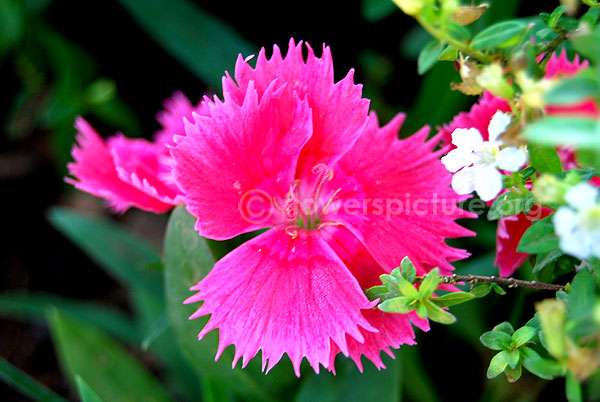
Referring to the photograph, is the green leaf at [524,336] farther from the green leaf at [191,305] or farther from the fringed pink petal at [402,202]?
the green leaf at [191,305]

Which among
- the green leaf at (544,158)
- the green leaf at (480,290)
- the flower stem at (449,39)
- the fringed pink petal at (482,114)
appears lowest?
the green leaf at (480,290)

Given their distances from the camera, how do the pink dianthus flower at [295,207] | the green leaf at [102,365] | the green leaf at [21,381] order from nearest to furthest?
the pink dianthus flower at [295,207], the green leaf at [21,381], the green leaf at [102,365]

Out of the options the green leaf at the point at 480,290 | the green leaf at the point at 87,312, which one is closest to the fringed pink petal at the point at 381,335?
the green leaf at the point at 480,290

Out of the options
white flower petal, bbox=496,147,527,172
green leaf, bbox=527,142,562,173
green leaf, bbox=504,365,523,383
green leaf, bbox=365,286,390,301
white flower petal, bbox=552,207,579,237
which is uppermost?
green leaf, bbox=527,142,562,173

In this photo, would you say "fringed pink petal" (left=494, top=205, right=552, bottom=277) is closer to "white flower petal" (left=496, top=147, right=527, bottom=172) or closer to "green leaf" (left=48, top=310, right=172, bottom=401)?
"white flower petal" (left=496, top=147, right=527, bottom=172)

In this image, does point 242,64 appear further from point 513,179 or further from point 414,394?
point 414,394

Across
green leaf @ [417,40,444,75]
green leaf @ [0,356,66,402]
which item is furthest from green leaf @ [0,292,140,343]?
green leaf @ [417,40,444,75]

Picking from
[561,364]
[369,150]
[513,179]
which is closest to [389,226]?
[369,150]
